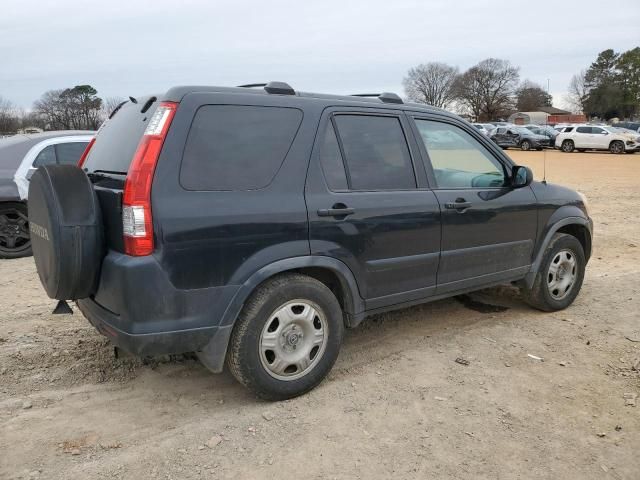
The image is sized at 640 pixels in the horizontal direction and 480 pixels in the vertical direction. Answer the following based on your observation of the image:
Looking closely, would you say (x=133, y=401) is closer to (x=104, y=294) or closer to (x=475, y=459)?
(x=104, y=294)

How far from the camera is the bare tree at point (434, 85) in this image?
104 m

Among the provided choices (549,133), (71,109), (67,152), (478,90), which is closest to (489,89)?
(478,90)

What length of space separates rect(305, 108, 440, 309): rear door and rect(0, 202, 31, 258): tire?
215 inches

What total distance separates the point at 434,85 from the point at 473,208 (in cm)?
A: 10816

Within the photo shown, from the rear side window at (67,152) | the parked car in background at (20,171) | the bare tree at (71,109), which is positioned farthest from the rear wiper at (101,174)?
the bare tree at (71,109)

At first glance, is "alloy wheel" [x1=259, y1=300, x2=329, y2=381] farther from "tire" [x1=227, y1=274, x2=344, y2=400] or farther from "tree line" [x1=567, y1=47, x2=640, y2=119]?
"tree line" [x1=567, y1=47, x2=640, y2=119]

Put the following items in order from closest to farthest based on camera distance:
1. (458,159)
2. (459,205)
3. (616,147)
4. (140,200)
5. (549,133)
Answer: (140,200) → (459,205) → (458,159) → (616,147) → (549,133)

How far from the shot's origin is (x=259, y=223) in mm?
3092

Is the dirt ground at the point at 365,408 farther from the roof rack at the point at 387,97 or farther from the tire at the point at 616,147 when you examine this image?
the tire at the point at 616,147

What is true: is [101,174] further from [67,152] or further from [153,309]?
[67,152]

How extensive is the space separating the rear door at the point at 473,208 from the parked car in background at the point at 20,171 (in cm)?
528

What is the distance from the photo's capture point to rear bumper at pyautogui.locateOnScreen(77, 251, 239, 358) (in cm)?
281

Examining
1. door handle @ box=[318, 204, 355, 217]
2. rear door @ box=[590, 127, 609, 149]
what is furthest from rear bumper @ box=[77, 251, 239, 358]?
rear door @ box=[590, 127, 609, 149]

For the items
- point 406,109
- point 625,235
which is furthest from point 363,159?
point 625,235
